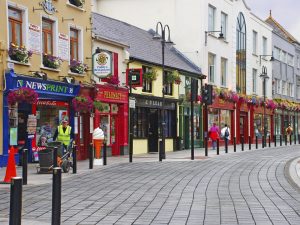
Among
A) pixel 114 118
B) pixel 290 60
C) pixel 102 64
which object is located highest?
pixel 290 60

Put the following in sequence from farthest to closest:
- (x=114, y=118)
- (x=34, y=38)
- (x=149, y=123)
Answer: (x=149, y=123), (x=114, y=118), (x=34, y=38)

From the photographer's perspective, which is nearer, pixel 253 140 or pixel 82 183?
pixel 82 183

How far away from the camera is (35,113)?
2059 cm

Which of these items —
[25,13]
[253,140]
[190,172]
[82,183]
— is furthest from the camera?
[253,140]

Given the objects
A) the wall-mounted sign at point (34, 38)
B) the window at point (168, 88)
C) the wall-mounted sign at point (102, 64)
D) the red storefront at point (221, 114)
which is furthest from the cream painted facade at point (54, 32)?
the red storefront at point (221, 114)

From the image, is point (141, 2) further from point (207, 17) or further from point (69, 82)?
point (69, 82)

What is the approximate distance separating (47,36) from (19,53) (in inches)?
106

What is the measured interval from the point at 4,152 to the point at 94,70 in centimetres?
672

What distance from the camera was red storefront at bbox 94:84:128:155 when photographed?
82.8 ft

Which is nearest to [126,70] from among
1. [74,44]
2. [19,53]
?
[74,44]

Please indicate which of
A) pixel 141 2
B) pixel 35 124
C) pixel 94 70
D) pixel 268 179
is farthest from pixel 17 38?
pixel 141 2

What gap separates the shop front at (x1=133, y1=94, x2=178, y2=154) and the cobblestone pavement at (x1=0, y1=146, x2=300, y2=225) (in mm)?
11967

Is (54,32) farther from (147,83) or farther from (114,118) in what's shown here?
(147,83)

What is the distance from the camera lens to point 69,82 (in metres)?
21.9
